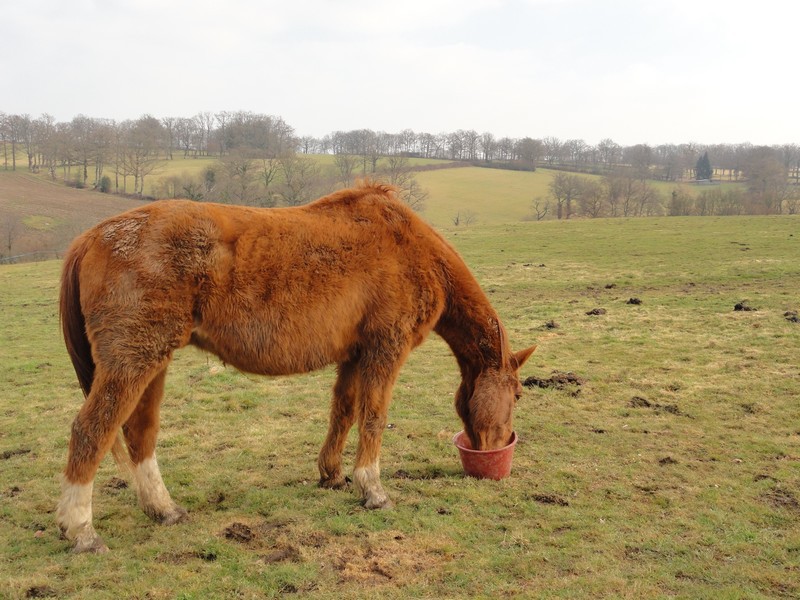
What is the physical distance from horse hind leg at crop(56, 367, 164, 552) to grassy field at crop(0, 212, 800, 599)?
0.25 metres

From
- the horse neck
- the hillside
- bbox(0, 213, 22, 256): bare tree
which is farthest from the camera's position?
the hillside

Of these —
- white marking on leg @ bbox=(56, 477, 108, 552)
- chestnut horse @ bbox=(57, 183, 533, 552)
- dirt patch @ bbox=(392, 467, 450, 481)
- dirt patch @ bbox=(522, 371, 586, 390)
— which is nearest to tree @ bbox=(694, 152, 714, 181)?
dirt patch @ bbox=(522, 371, 586, 390)

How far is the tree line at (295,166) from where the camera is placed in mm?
42172

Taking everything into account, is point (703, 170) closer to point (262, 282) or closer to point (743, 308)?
point (743, 308)

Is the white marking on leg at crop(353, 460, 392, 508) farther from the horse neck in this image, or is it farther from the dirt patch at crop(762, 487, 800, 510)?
the dirt patch at crop(762, 487, 800, 510)

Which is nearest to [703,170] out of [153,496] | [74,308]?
[153,496]

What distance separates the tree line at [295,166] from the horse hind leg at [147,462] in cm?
3385

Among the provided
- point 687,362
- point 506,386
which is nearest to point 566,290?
point 687,362

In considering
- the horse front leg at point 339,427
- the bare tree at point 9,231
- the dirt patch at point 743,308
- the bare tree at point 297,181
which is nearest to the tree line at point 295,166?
the bare tree at point 297,181

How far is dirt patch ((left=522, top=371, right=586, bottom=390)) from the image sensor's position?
28.0 feet

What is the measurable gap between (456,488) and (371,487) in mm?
838

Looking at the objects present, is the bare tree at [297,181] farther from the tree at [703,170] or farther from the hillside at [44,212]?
the tree at [703,170]

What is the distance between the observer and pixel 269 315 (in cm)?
448

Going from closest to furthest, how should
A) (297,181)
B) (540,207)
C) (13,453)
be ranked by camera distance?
1. (13,453)
2. (297,181)
3. (540,207)
